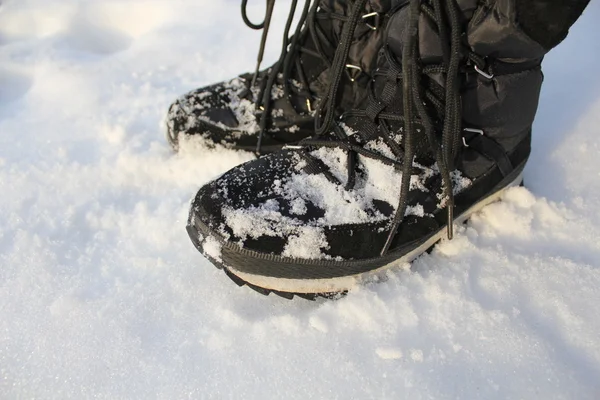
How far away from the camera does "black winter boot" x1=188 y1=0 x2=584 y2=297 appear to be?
2.28ft

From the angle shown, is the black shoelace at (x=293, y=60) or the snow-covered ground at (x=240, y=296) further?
the black shoelace at (x=293, y=60)

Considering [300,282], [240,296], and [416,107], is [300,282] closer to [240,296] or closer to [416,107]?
[240,296]

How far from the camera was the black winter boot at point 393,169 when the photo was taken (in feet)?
2.28


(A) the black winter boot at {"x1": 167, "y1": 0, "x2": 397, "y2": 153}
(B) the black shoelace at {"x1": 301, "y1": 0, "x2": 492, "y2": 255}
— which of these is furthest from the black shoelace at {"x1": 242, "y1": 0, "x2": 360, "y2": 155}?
(B) the black shoelace at {"x1": 301, "y1": 0, "x2": 492, "y2": 255}

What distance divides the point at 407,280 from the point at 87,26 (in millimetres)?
1451

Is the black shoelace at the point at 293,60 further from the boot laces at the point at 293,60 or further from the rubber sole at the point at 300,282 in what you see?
the rubber sole at the point at 300,282

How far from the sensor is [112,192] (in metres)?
1.01

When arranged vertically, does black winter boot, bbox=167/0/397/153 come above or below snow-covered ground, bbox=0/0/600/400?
above

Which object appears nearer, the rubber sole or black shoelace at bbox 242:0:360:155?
the rubber sole

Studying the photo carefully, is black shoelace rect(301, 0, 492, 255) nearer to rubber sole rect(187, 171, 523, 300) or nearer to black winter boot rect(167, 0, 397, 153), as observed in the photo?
rubber sole rect(187, 171, 523, 300)

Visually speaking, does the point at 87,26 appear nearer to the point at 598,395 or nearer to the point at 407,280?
the point at 407,280

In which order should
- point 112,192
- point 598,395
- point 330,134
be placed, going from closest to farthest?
point 598,395 → point 330,134 → point 112,192

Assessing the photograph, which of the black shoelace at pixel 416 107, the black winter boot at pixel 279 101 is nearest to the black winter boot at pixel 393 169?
the black shoelace at pixel 416 107

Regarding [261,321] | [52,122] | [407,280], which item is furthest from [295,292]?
[52,122]
